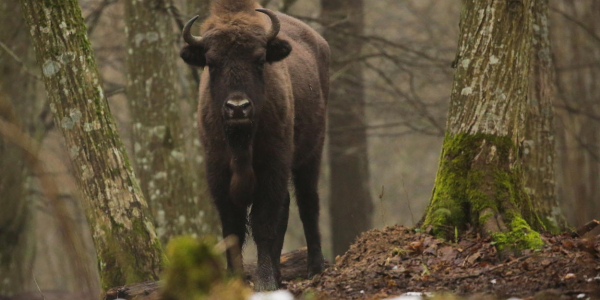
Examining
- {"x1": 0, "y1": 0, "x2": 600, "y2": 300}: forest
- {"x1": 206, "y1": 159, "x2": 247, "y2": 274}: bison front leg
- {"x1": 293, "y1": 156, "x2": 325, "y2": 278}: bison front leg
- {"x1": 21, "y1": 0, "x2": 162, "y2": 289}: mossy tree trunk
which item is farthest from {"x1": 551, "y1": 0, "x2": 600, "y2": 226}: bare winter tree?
{"x1": 21, "y1": 0, "x2": 162, "y2": 289}: mossy tree trunk

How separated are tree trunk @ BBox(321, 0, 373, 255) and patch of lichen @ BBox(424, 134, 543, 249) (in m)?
7.93

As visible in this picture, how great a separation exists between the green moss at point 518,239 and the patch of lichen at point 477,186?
0.21 metres

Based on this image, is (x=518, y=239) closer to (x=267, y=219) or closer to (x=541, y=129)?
(x=267, y=219)

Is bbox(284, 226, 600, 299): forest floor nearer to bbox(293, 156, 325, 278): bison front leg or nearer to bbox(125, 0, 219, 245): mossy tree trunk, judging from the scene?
bbox(293, 156, 325, 278): bison front leg

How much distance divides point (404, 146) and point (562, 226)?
56.2 ft

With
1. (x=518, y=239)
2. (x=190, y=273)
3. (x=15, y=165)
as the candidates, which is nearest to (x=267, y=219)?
(x=518, y=239)

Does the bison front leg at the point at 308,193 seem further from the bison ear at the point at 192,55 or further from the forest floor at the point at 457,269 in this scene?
the bison ear at the point at 192,55

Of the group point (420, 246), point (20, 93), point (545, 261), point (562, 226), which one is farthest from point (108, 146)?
point (20, 93)

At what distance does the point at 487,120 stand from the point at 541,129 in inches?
105

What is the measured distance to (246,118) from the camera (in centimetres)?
661

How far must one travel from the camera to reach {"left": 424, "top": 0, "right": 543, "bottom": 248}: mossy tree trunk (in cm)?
656

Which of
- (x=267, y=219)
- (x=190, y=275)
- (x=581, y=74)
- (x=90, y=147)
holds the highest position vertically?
(x=581, y=74)

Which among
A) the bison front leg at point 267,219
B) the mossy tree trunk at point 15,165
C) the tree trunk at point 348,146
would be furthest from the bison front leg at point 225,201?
the tree trunk at point 348,146

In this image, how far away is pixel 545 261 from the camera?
5.35 meters
